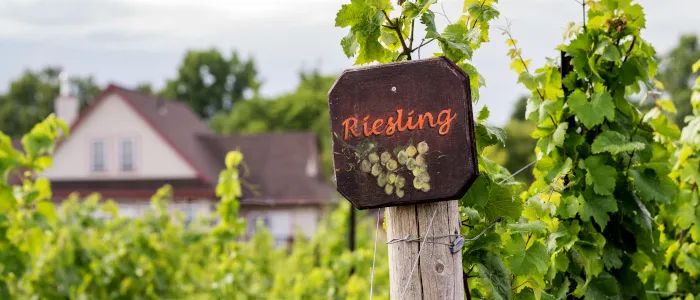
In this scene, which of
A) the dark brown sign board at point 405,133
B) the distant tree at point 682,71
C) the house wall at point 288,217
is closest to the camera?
the dark brown sign board at point 405,133

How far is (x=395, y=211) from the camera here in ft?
9.25

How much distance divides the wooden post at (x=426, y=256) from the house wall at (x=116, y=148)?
1155 inches

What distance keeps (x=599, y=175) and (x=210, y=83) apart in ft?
190

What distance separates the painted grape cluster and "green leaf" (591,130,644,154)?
1.50m

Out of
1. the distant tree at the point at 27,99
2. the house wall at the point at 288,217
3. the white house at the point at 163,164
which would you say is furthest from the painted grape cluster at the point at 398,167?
the distant tree at the point at 27,99

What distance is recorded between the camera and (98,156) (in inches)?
1309

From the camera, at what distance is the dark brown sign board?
2.73m

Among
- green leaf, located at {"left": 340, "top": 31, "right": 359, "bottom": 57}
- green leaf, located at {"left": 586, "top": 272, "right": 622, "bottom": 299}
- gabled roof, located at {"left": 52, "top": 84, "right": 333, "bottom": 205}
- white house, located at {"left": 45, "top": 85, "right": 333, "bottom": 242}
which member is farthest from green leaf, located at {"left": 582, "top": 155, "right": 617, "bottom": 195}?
gabled roof, located at {"left": 52, "top": 84, "right": 333, "bottom": 205}

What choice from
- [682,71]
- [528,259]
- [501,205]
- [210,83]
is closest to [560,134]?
[528,259]

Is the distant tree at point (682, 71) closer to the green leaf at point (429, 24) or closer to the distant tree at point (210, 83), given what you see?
the distant tree at point (210, 83)

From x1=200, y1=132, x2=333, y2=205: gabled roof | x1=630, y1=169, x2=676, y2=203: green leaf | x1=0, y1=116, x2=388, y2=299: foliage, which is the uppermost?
x1=200, y1=132, x2=333, y2=205: gabled roof

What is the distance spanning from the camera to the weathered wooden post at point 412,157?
2.73 m

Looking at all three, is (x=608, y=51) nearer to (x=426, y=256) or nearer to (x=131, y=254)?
(x=426, y=256)

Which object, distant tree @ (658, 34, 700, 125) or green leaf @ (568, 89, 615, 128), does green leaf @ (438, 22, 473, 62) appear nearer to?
green leaf @ (568, 89, 615, 128)
